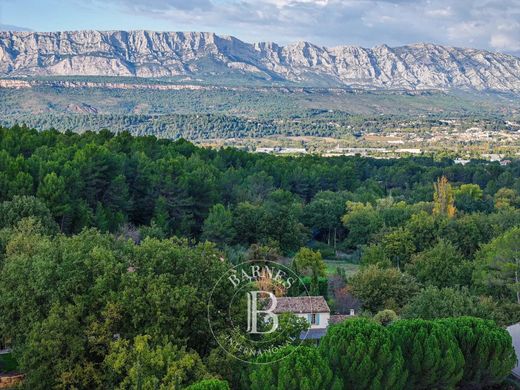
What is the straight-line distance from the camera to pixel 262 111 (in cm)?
19412

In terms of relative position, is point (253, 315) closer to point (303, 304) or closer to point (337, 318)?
point (303, 304)

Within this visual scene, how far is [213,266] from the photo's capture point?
20.7 metres

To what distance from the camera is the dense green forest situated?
730 inches

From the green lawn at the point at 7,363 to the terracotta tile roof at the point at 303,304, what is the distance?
948 centimetres

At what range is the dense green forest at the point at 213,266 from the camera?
18.5 meters

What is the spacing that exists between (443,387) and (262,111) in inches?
6945

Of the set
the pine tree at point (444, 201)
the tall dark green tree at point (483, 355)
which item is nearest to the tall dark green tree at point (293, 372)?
the tall dark green tree at point (483, 355)

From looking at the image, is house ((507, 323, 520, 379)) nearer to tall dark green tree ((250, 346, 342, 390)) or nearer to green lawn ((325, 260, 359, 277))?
tall dark green tree ((250, 346, 342, 390))

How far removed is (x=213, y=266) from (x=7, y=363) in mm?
7522

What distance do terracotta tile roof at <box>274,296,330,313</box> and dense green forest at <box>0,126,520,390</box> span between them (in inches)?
76.5

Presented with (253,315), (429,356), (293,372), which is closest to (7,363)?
(253,315)

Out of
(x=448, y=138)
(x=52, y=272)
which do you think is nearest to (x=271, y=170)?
(x=52, y=272)

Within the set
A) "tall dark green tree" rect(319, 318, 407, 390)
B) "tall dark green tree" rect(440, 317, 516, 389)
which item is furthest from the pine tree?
"tall dark green tree" rect(319, 318, 407, 390)

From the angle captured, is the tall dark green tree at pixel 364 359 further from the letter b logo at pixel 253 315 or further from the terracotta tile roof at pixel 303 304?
the terracotta tile roof at pixel 303 304
